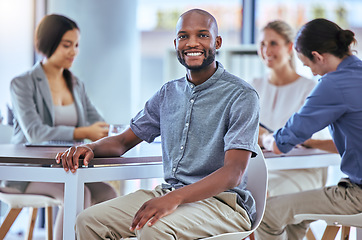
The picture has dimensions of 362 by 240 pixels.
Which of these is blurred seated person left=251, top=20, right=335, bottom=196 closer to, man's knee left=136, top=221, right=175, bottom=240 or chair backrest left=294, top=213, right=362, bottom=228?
chair backrest left=294, top=213, right=362, bottom=228

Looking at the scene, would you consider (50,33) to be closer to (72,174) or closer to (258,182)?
(72,174)

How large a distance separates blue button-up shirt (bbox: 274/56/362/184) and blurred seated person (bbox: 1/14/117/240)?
0.95 m

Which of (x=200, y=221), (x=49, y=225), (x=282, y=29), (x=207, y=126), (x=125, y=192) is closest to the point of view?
(x=200, y=221)

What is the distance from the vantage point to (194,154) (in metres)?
1.74

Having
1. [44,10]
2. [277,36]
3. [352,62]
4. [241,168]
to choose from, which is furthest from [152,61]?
[241,168]

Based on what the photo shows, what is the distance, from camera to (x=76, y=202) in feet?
5.74

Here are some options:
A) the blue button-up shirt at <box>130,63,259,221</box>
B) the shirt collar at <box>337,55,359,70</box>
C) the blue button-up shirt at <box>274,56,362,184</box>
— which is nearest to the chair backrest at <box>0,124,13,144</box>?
the blue button-up shirt at <box>130,63,259,221</box>

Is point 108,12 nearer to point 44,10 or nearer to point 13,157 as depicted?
point 44,10

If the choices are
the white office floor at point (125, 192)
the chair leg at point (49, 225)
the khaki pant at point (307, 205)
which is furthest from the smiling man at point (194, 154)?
the white office floor at point (125, 192)

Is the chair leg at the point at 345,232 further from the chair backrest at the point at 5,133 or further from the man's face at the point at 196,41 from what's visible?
the chair backrest at the point at 5,133

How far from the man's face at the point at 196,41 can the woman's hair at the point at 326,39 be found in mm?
574

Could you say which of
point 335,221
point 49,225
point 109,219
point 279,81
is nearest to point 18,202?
point 49,225

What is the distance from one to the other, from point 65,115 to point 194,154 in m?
1.34

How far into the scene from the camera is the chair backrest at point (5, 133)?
2.84 metres
